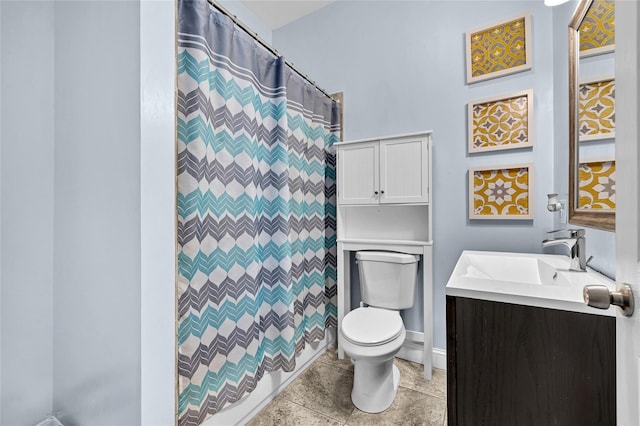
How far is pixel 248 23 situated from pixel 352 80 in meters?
1.07

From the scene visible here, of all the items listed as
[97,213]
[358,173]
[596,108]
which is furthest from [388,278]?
[97,213]

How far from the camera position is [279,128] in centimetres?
161

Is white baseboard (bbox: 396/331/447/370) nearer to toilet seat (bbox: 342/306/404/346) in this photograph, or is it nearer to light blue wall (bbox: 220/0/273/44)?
toilet seat (bbox: 342/306/404/346)

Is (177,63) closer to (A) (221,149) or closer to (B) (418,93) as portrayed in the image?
(A) (221,149)

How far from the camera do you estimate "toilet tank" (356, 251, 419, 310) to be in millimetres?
1897

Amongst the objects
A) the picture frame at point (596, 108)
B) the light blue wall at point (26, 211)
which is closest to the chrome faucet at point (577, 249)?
the picture frame at point (596, 108)

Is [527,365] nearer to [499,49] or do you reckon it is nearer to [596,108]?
[596,108]

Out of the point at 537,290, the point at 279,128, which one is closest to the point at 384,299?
the point at 537,290

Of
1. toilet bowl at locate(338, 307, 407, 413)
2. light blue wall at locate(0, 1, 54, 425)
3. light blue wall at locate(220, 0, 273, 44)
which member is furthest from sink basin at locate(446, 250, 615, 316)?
light blue wall at locate(220, 0, 273, 44)

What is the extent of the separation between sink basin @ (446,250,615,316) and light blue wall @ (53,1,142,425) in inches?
38.8

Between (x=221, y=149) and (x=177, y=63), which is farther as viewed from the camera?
(x=221, y=149)

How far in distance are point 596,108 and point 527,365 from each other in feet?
3.20

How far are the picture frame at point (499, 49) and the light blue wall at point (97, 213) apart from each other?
1936mm

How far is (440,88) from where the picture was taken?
197cm
